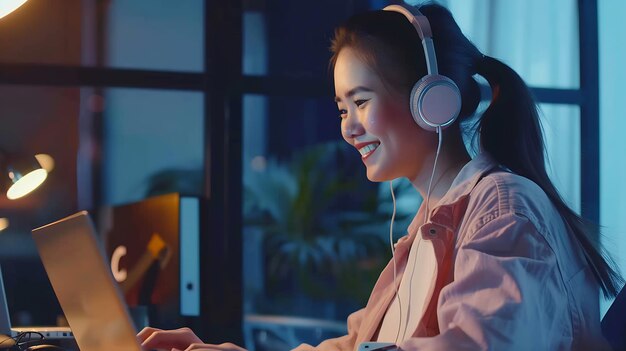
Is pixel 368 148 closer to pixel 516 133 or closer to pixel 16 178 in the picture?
pixel 516 133

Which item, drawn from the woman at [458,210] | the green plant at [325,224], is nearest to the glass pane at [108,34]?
the green plant at [325,224]

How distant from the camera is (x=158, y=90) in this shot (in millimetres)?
3451

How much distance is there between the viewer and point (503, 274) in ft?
3.78

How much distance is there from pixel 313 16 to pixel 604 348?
8.32 feet

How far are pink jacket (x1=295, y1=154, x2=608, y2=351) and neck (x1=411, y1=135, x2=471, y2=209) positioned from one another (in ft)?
0.29

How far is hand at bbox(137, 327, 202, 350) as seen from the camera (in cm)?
147

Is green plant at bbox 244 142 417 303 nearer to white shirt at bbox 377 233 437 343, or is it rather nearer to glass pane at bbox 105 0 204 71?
glass pane at bbox 105 0 204 71

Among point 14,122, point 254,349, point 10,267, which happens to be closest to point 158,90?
point 14,122

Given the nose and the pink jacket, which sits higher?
the nose

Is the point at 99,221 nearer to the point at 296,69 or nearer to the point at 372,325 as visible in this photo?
the point at 296,69

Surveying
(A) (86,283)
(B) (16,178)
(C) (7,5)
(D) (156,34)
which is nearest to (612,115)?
(D) (156,34)

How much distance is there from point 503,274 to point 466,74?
475 millimetres

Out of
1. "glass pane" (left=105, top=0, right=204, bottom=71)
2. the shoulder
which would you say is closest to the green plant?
"glass pane" (left=105, top=0, right=204, bottom=71)

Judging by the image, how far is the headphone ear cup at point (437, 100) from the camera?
1.41m
